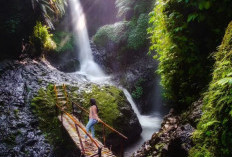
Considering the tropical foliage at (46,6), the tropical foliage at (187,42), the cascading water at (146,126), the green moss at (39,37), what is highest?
the tropical foliage at (46,6)

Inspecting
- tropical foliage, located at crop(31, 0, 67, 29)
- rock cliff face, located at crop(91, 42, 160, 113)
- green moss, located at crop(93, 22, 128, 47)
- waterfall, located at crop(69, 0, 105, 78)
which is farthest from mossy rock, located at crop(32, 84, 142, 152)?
green moss, located at crop(93, 22, 128, 47)

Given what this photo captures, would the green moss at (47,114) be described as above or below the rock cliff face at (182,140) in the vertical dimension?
above

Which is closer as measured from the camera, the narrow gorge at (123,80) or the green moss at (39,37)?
the narrow gorge at (123,80)

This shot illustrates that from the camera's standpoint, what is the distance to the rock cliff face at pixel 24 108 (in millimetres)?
7152

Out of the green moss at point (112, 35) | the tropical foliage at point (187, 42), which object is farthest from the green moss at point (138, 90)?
the tropical foliage at point (187, 42)

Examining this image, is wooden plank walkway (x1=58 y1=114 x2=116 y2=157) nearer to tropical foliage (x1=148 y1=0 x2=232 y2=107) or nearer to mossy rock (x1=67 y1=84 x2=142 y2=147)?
mossy rock (x1=67 y1=84 x2=142 y2=147)

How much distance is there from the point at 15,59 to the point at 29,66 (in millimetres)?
1010

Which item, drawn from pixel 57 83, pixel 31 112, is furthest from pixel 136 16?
pixel 31 112

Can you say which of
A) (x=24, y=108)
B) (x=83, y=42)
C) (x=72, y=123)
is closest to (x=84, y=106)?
(x=72, y=123)

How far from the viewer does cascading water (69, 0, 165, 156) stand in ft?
42.0

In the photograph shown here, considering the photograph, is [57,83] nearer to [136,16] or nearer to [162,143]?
[162,143]

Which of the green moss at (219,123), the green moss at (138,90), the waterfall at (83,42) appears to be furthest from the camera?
the waterfall at (83,42)

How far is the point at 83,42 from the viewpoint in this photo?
21.2 m

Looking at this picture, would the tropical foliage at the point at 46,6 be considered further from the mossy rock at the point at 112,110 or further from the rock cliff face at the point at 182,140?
the rock cliff face at the point at 182,140
